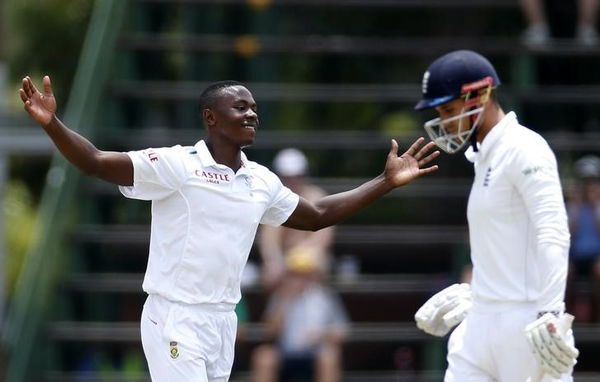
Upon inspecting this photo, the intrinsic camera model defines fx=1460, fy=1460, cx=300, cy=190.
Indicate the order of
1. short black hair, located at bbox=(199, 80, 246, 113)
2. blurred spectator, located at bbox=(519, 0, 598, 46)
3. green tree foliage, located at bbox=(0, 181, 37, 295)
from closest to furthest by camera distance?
1. short black hair, located at bbox=(199, 80, 246, 113)
2. blurred spectator, located at bbox=(519, 0, 598, 46)
3. green tree foliage, located at bbox=(0, 181, 37, 295)

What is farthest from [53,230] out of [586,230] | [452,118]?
[452,118]

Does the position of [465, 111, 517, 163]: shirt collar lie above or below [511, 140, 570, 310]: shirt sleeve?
above

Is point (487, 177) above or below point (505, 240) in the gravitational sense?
above

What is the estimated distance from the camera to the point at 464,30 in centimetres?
1300

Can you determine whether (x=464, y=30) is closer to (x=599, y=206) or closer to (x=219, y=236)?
(x=599, y=206)

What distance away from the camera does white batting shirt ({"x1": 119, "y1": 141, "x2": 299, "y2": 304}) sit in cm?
595

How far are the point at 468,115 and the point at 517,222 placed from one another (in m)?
0.55

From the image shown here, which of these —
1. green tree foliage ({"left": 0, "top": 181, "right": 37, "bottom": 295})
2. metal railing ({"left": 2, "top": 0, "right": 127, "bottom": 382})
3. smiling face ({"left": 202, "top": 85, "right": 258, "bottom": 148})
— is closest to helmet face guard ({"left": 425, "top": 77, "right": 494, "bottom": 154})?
smiling face ({"left": 202, "top": 85, "right": 258, "bottom": 148})

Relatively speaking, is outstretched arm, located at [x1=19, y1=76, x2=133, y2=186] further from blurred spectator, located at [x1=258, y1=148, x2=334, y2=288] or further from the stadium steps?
the stadium steps

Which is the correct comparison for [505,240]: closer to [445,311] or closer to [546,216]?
[546,216]

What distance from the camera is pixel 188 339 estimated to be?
19.3 ft

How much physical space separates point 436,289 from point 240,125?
4.78m

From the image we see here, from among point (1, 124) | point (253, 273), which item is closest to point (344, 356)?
point (253, 273)

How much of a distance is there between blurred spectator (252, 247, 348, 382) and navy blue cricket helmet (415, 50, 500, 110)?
3.65 meters
